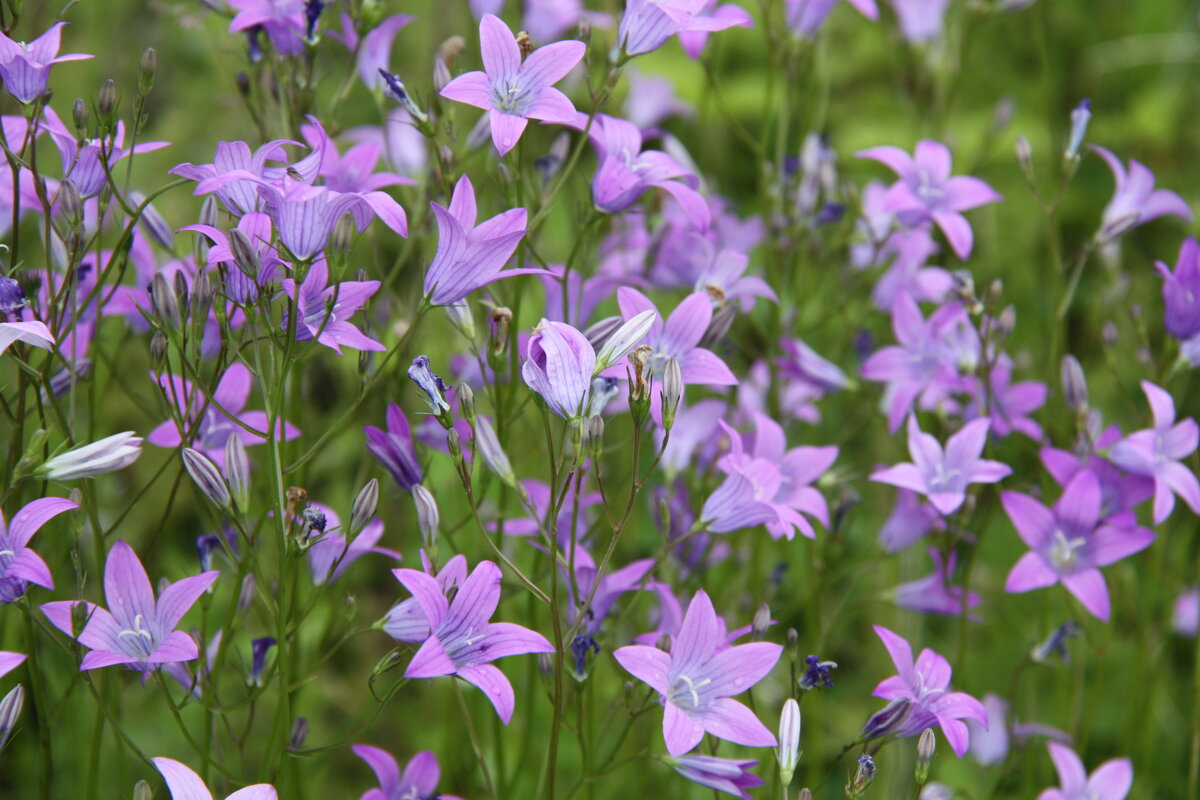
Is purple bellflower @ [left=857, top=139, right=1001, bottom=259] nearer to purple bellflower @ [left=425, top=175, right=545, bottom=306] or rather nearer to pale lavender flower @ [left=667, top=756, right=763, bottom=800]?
purple bellflower @ [left=425, top=175, right=545, bottom=306]

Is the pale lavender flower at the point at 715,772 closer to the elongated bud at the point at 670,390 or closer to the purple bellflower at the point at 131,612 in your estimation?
the elongated bud at the point at 670,390

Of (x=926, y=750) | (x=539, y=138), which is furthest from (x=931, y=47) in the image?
(x=926, y=750)

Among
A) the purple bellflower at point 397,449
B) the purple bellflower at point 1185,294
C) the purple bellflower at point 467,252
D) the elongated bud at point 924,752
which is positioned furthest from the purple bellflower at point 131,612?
the purple bellflower at point 1185,294

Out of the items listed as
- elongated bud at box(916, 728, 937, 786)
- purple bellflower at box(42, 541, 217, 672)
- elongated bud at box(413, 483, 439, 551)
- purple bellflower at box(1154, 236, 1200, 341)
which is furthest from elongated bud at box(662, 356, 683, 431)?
purple bellflower at box(1154, 236, 1200, 341)

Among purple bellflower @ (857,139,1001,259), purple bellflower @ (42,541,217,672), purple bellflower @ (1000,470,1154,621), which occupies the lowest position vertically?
purple bellflower @ (1000,470,1154,621)

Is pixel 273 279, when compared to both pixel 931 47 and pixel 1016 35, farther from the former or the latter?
pixel 1016 35
